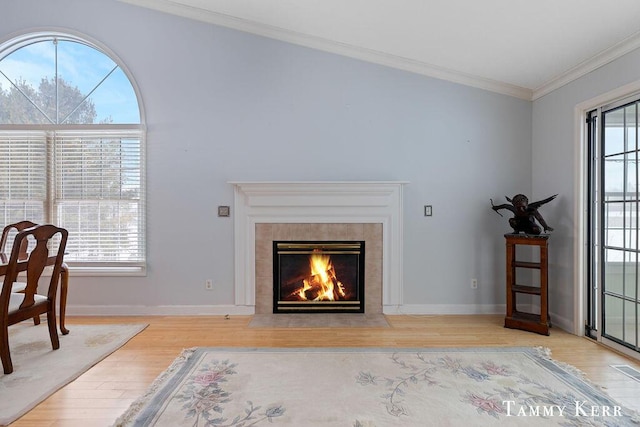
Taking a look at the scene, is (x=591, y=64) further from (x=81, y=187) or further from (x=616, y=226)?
(x=81, y=187)

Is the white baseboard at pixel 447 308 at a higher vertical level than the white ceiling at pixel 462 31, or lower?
lower

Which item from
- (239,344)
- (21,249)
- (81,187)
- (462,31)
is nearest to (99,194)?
(81,187)

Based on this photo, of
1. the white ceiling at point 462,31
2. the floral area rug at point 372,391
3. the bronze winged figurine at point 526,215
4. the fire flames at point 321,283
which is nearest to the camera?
the floral area rug at point 372,391

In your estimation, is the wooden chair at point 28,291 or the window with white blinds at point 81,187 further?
the window with white blinds at point 81,187

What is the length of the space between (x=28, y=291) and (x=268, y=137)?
2465mm

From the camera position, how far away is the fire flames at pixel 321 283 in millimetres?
3723

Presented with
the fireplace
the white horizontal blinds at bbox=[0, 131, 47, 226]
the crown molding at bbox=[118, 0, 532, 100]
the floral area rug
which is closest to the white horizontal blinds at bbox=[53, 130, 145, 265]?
the white horizontal blinds at bbox=[0, 131, 47, 226]

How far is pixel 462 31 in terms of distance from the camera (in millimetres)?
2918

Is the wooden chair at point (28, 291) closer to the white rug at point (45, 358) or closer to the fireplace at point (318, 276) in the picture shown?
the white rug at point (45, 358)

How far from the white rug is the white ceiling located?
3393mm

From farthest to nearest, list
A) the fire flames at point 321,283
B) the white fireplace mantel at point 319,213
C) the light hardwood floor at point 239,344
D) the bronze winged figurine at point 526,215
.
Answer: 1. the fire flames at point 321,283
2. the white fireplace mantel at point 319,213
3. the bronze winged figurine at point 526,215
4. the light hardwood floor at point 239,344

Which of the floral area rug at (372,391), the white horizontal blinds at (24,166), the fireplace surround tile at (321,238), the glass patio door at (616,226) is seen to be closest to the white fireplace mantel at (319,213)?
the fireplace surround tile at (321,238)

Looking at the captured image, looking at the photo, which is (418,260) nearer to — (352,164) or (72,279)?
(352,164)

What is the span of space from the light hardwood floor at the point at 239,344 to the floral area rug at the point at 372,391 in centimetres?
15
